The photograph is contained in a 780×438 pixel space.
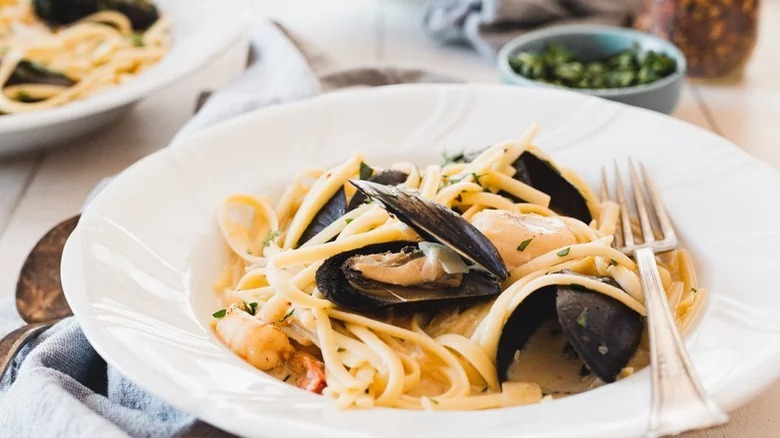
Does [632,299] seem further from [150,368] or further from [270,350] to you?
[150,368]

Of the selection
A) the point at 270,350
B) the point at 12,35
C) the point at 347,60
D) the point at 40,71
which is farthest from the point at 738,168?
the point at 12,35

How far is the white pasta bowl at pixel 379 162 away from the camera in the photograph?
1970 mm

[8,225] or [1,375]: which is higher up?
[1,375]

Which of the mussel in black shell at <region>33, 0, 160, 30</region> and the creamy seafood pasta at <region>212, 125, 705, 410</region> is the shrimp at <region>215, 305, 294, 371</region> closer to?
the creamy seafood pasta at <region>212, 125, 705, 410</region>

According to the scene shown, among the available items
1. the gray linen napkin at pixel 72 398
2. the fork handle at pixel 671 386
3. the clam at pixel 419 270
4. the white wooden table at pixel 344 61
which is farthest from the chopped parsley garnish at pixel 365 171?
the white wooden table at pixel 344 61

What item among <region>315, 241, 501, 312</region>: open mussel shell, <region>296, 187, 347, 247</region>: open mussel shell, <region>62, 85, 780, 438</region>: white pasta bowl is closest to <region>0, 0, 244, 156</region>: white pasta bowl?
<region>62, 85, 780, 438</region>: white pasta bowl

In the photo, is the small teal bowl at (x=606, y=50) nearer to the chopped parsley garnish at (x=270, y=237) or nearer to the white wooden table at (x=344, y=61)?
the white wooden table at (x=344, y=61)

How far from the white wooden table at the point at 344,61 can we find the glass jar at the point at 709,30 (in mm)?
133

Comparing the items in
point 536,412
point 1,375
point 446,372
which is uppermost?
point 536,412

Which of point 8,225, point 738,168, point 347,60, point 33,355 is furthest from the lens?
point 347,60

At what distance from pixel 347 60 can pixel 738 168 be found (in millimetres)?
2658

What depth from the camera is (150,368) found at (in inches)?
82.4

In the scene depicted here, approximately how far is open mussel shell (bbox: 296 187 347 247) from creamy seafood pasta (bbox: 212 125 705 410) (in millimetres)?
81

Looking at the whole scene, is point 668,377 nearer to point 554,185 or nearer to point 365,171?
point 554,185
